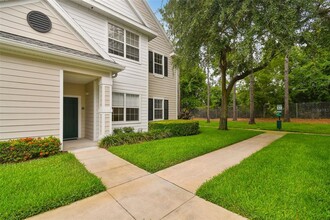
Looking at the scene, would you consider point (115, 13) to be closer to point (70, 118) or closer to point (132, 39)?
point (132, 39)

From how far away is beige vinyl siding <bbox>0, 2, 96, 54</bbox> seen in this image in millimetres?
4805

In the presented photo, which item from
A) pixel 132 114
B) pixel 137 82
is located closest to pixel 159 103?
pixel 137 82

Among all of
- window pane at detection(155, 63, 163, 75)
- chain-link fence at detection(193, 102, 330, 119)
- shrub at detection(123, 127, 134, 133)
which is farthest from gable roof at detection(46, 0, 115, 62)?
chain-link fence at detection(193, 102, 330, 119)

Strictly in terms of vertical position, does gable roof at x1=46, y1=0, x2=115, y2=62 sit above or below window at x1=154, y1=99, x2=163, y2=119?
above

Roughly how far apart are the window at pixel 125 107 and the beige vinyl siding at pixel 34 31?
9.08 feet

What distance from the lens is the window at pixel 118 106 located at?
8.02m

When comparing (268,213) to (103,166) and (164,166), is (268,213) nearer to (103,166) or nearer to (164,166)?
(164,166)

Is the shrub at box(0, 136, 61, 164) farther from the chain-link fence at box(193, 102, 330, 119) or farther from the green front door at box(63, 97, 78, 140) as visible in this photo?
the chain-link fence at box(193, 102, 330, 119)

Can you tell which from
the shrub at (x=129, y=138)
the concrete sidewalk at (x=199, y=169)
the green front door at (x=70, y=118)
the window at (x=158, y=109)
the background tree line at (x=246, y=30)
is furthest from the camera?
the window at (x=158, y=109)

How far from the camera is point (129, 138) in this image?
6.82 m

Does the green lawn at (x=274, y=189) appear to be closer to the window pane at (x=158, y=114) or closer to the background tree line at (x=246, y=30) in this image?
the background tree line at (x=246, y=30)

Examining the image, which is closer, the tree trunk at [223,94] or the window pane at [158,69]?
→ the tree trunk at [223,94]

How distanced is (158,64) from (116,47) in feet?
11.1

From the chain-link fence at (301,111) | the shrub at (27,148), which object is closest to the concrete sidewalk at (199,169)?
the shrub at (27,148)
